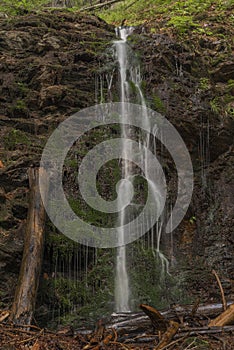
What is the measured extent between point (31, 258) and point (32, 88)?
14.4 feet

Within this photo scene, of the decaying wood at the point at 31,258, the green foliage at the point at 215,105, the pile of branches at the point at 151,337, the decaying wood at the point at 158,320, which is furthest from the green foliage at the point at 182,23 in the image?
the decaying wood at the point at 158,320

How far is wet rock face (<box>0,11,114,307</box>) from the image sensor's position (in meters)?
6.28

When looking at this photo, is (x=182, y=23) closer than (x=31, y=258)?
No

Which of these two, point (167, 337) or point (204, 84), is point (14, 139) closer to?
point (204, 84)

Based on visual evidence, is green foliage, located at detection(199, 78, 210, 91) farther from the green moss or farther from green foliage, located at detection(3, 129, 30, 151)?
green foliage, located at detection(3, 129, 30, 151)

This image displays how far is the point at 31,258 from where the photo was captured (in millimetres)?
5379

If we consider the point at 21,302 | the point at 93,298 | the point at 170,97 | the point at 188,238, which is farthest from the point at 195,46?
the point at 21,302

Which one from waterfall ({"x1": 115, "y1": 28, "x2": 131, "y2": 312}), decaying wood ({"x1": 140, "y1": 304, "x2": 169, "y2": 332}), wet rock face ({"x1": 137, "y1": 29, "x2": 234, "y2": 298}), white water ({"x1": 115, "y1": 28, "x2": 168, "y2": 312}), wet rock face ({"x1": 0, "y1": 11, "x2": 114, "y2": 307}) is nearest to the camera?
decaying wood ({"x1": 140, "y1": 304, "x2": 169, "y2": 332})

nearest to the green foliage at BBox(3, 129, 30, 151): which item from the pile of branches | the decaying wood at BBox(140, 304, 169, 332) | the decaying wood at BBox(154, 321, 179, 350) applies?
the pile of branches

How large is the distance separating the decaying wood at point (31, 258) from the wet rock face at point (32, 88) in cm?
39

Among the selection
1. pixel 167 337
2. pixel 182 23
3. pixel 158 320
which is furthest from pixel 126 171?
pixel 167 337

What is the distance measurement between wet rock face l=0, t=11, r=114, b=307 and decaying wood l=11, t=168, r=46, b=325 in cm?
39

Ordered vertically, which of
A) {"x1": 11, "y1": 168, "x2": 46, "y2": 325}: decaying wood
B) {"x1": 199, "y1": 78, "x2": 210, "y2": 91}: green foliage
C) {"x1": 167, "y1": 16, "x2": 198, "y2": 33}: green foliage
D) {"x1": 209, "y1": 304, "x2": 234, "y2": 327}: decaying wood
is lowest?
{"x1": 209, "y1": 304, "x2": 234, "y2": 327}: decaying wood

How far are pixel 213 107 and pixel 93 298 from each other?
190 inches
